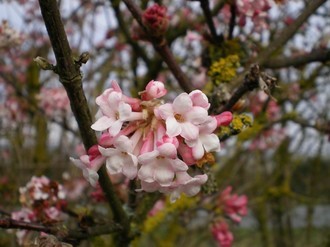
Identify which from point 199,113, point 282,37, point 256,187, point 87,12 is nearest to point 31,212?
point 199,113

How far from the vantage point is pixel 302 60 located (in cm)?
222

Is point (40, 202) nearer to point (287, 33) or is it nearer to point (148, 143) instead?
point (148, 143)

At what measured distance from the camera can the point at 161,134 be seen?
3.83 feet

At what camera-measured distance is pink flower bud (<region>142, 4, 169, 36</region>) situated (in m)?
1.76

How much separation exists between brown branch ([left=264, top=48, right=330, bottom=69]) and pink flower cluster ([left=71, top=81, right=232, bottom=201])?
1099 millimetres

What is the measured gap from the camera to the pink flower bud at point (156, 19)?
176 centimetres

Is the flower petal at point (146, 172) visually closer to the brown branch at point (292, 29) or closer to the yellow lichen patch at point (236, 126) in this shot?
the yellow lichen patch at point (236, 126)

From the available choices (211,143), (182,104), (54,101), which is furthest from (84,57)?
(54,101)

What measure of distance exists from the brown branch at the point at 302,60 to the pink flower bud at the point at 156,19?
66cm

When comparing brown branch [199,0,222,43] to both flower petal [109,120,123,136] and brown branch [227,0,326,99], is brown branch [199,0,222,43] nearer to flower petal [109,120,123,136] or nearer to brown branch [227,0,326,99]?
brown branch [227,0,326,99]

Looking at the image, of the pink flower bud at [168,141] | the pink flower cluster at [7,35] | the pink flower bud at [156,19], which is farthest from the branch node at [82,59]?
the pink flower cluster at [7,35]

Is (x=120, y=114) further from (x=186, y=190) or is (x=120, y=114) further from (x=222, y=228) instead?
(x=222, y=228)

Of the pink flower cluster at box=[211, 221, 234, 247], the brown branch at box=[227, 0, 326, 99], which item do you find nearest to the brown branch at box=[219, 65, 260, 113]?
the brown branch at box=[227, 0, 326, 99]

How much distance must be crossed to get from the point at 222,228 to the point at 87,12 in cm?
376
